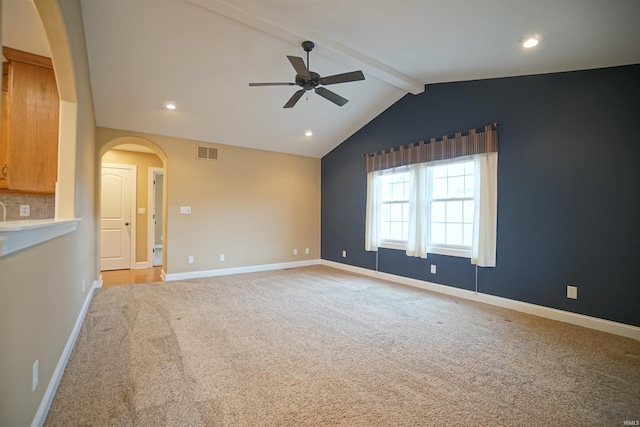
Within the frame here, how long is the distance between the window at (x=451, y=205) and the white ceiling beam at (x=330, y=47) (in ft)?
4.53

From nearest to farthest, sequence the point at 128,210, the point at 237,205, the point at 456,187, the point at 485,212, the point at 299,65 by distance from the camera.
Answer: the point at 299,65 → the point at 485,212 → the point at 456,187 → the point at 237,205 → the point at 128,210

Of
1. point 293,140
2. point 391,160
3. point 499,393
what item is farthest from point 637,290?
point 293,140

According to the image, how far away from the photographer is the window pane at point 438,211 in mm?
4457

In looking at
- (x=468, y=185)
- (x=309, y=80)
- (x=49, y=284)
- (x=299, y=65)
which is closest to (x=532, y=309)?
(x=468, y=185)

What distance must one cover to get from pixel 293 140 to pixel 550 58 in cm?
410

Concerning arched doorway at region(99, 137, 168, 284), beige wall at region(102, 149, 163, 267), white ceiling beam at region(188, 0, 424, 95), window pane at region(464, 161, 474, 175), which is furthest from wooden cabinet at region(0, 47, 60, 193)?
window pane at region(464, 161, 474, 175)

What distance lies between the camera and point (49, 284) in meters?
1.86

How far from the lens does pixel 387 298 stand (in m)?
4.10

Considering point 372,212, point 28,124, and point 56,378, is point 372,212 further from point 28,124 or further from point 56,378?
point 28,124

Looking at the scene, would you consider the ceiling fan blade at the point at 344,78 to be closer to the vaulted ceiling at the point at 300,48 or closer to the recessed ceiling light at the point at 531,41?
the vaulted ceiling at the point at 300,48

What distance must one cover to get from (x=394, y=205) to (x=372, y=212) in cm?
43

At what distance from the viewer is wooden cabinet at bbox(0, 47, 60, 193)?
319cm

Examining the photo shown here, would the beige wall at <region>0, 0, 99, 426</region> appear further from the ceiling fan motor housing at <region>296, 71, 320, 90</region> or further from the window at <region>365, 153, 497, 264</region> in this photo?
the window at <region>365, 153, 497, 264</region>

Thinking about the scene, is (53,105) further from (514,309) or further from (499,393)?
(514,309)
